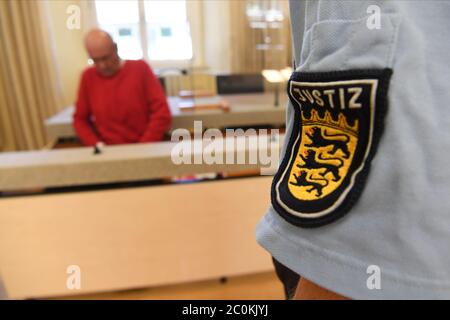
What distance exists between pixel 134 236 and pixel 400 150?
0.87 m

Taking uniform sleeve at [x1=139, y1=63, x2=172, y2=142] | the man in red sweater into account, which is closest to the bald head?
the man in red sweater

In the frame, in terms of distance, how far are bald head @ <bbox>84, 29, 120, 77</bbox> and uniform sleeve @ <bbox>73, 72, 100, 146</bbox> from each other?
0.07 meters

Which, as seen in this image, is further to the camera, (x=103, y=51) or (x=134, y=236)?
(x=134, y=236)

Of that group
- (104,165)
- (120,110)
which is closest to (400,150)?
(104,165)

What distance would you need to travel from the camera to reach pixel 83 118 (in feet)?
3.65

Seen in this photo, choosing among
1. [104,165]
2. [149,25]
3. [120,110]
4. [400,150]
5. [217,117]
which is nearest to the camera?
[400,150]

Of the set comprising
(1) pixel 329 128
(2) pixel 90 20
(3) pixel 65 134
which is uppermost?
(2) pixel 90 20

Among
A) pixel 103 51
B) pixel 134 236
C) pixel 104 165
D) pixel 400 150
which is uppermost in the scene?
pixel 103 51

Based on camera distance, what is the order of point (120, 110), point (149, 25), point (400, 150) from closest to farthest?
point (400, 150) < point (149, 25) < point (120, 110)

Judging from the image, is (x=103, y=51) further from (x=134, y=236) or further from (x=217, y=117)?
(x=134, y=236)
